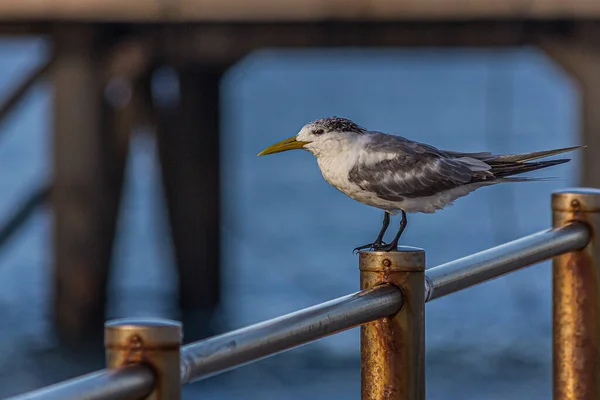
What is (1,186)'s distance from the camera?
102 feet

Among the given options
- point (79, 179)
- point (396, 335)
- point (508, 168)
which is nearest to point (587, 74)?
point (79, 179)

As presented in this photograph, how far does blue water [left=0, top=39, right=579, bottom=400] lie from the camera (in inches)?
468

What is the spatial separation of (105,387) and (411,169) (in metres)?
→ 2.11

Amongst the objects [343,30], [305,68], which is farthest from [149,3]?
[305,68]

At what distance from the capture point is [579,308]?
10.9 feet

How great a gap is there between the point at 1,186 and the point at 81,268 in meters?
22.0

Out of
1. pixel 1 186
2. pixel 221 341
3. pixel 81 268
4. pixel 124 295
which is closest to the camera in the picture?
pixel 221 341

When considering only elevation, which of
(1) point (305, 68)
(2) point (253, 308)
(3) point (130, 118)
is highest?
(1) point (305, 68)

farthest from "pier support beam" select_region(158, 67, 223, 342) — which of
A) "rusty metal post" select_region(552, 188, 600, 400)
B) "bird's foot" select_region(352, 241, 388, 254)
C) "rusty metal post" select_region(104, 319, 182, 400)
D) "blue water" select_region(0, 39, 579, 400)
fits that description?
"rusty metal post" select_region(104, 319, 182, 400)

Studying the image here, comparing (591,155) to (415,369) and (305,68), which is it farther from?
(305,68)

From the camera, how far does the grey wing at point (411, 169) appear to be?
3.71 metres

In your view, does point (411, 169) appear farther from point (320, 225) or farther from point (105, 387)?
point (320, 225)

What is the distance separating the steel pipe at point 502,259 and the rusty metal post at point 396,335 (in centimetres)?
12

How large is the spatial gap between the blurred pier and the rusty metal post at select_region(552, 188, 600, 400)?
502 centimetres
